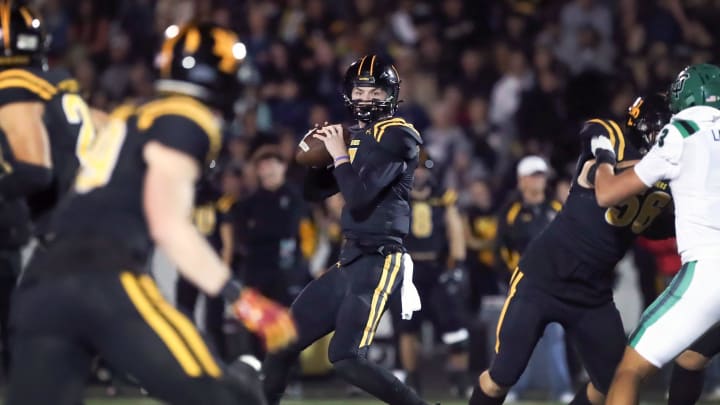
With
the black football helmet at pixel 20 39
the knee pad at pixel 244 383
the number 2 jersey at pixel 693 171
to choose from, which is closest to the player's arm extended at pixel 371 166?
the number 2 jersey at pixel 693 171

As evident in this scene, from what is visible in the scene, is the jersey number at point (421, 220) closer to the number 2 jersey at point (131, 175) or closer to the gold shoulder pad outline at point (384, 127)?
the gold shoulder pad outline at point (384, 127)

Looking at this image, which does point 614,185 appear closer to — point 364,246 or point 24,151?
point 364,246

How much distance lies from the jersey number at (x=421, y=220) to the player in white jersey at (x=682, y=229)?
15.7ft

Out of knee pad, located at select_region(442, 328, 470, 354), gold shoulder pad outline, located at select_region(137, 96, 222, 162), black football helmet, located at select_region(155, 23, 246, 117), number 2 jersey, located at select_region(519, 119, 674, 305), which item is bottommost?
knee pad, located at select_region(442, 328, 470, 354)

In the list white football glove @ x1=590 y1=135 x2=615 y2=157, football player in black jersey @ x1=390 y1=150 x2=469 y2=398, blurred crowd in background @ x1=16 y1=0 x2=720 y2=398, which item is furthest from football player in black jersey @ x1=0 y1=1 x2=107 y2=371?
blurred crowd in background @ x1=16 y1=0 x2=720 y2=398

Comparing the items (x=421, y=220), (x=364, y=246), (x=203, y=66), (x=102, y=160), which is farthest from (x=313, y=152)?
(x=421, y=220)

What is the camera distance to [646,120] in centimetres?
608

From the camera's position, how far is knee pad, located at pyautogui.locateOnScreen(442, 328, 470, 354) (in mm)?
10195

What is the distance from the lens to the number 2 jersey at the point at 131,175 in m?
4.30

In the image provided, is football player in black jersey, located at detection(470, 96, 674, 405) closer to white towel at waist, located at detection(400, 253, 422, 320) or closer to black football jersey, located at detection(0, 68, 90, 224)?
white towel at waist, located at detection(400, 253, 422, 320)

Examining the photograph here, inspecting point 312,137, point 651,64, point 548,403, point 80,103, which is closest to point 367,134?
point 312,137

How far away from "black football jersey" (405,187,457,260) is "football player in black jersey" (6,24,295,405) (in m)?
6.04

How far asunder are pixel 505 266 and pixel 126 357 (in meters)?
6.31

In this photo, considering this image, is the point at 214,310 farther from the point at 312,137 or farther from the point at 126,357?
the point at 126,357
